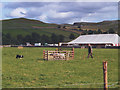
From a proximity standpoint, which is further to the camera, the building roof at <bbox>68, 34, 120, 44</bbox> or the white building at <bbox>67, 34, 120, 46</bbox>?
the building roof at <bbox>68, 34, 120, 44</bbox>

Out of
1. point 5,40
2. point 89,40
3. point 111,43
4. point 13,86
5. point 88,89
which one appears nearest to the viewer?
point 88,89

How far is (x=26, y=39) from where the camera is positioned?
177250mm

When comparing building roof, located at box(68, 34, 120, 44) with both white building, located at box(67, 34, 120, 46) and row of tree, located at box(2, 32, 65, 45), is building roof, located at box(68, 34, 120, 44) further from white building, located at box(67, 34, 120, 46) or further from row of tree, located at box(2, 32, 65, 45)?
row of tree, located at box(2, 32, 65, 45)

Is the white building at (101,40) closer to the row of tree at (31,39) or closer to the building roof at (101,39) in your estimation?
the building roof at (101,39)

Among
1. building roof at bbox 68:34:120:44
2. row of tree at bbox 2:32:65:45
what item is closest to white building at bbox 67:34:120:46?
building roof at bbox 68:34:120:44

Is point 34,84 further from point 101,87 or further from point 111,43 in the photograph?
point 111,43

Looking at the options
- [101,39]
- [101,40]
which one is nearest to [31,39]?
[101,39]

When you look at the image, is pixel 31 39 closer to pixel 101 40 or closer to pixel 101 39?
pixel 101 39

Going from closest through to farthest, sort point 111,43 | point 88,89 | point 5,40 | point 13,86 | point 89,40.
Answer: point 88,89 → point 13,86 → point 111,43 → point 89,40 → point 5,40

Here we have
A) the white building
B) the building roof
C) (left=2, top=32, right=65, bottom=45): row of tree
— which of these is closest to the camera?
the white building

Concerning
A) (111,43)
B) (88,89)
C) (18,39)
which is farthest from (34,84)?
(18,39)

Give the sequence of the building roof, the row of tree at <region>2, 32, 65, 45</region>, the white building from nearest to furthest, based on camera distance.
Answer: the white building
the building roof
the row of tree at <region>2, 32, 65, 45</region>

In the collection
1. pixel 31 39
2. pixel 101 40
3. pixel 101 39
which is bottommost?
pixel 101 40

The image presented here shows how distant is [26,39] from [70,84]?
168416mm
